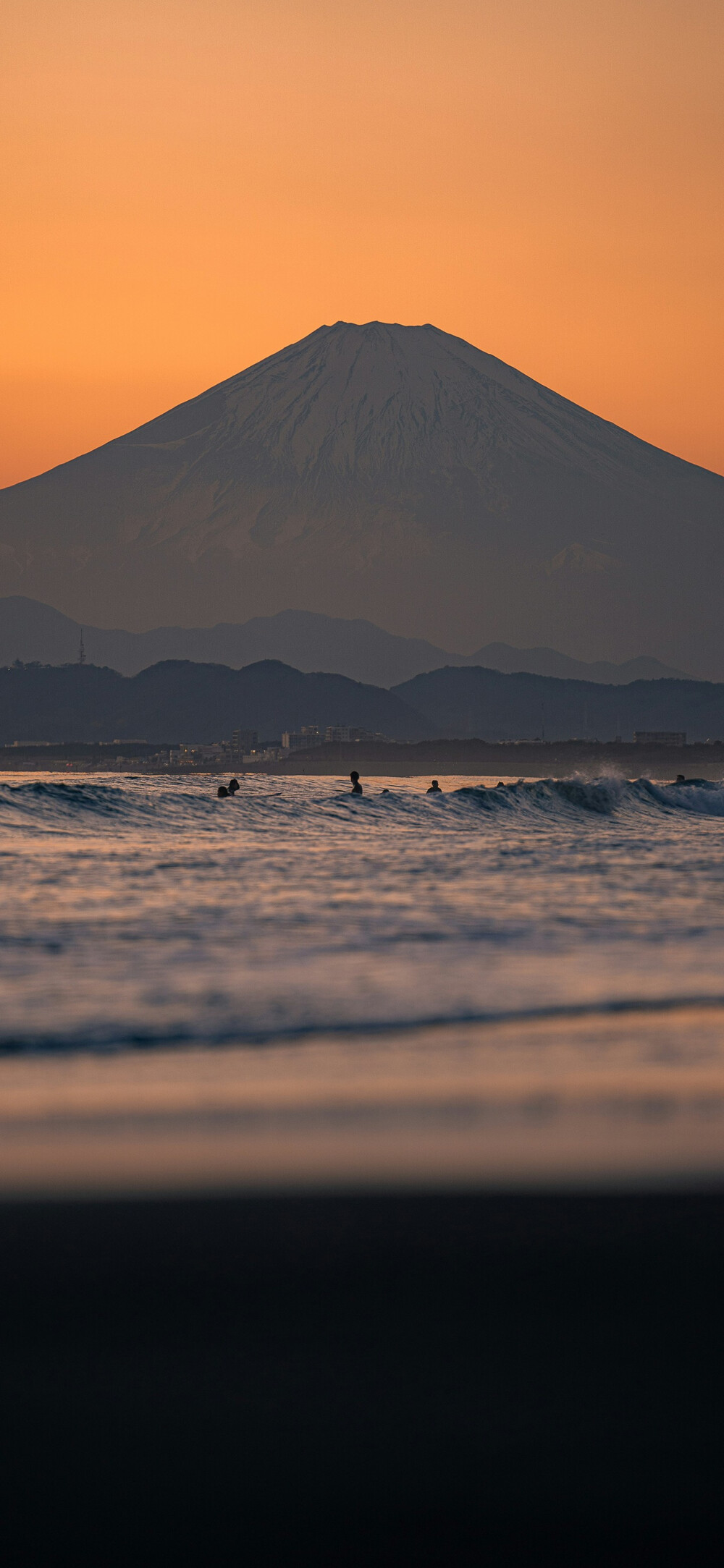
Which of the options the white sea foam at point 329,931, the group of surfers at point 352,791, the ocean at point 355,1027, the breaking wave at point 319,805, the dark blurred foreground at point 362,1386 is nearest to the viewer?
the dark blurred foreground at point 362,1386

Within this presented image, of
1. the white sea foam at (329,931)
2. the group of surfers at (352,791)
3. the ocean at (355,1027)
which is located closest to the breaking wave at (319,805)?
the group of surfers at (352,791)

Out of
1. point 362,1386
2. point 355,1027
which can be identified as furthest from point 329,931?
point 362,1386

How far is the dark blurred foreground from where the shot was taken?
8.45 ft

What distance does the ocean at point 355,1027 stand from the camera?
16.6 ft

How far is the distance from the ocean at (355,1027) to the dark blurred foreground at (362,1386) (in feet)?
2.00

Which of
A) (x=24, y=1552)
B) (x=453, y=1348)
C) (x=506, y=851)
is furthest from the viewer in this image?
(x=506, y=851)

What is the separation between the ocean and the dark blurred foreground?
2.00ft

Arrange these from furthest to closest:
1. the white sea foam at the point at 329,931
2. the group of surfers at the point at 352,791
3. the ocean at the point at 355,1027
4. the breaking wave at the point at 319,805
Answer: the group of surfers at the point at 352,791
the breaking wave at the point at 319,805
the white sea foam at the point at 329,931
the ocean at the point at 355,1027

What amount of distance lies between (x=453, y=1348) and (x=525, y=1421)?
0.38 m

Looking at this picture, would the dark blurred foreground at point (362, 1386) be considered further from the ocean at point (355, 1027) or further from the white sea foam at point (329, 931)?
the white sea foam at point (329, 931)

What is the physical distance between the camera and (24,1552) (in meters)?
2.49

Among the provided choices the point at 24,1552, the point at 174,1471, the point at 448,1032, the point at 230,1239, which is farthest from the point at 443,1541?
the point at 448,1032

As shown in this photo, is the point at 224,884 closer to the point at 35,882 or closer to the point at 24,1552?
the point at 35,882

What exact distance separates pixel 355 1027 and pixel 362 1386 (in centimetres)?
458
